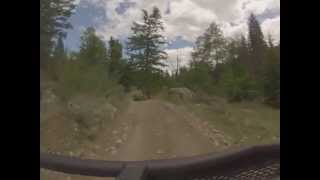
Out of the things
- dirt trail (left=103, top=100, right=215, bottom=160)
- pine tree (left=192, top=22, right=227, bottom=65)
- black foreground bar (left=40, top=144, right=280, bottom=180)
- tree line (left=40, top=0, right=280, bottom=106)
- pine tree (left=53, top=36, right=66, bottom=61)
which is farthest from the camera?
dirt trail (left=103, top=100, right=215, bottom=160)

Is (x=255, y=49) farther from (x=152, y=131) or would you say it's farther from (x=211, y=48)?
(x=152, y=131)

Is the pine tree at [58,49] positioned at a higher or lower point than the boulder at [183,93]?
higher

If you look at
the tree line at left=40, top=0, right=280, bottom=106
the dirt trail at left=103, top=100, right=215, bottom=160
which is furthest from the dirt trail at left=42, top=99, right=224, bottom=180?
the tree line at left=40, top=0, right=280, bottom=106

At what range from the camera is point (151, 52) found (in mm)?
2162

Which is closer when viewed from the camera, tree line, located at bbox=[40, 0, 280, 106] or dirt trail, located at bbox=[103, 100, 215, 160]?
tree line, located at bbox=[40, 0, 280, 106]

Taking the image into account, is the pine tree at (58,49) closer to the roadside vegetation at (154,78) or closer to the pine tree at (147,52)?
the roadside vegetation at (154,78)

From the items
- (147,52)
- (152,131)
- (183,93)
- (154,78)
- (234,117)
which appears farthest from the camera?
(152,131)

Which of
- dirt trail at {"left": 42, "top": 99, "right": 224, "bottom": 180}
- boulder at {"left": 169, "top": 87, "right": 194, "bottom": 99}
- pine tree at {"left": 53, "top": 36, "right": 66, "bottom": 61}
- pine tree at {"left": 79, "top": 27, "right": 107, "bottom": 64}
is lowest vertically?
dirt trail at {"left": 42, "top": 99, "right": 224, "bottom": 180}

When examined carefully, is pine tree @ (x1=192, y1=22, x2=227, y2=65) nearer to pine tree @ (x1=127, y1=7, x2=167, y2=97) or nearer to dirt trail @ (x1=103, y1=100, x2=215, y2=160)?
pine tree @ (x1=127, y1=7, x2=167, y2=97)

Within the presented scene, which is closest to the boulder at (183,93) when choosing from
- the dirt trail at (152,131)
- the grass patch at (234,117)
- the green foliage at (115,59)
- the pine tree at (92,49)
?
the dirt trail at (152,131)

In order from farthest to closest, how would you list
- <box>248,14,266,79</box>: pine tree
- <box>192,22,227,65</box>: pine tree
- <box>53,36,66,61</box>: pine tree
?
<box>192,22,227,65</box>: pine tree < <box>248,14,266,79</box>: pine tree < <box>53,36,66,61</box>: pine tree

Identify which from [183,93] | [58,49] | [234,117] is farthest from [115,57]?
[234,117]
